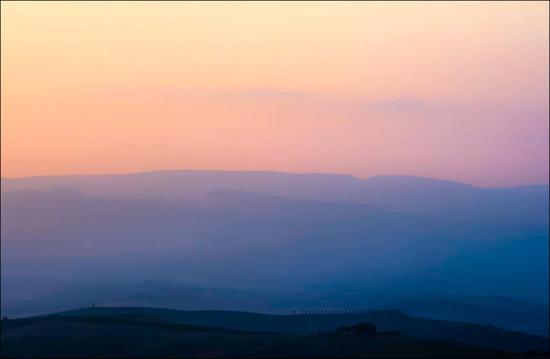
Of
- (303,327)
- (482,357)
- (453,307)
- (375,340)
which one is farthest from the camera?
(453,307)

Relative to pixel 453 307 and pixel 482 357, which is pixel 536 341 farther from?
pixel 453 307

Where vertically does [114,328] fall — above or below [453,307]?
below

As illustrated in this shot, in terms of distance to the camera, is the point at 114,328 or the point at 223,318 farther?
the point at 223,318

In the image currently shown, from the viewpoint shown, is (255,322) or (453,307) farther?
(453,307)

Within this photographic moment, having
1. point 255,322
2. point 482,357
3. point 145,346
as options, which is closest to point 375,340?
point 482,357

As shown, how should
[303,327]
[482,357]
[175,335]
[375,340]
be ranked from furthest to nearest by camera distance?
1. [303,327]
2. [175,335]
3. [375,340]
4. [482,357]

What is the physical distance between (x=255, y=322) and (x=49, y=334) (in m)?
34.0

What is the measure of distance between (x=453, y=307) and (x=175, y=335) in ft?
408

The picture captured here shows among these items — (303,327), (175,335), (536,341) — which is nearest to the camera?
(175,335)

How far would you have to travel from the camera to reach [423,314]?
584ft

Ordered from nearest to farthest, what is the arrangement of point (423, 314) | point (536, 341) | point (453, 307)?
point (536, 341) < point (423, 314) < point (453, 307)

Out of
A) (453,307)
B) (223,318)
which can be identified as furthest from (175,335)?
(453,307)

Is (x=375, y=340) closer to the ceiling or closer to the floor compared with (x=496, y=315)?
closer to the floor

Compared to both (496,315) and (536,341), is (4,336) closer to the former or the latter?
(536,341)
